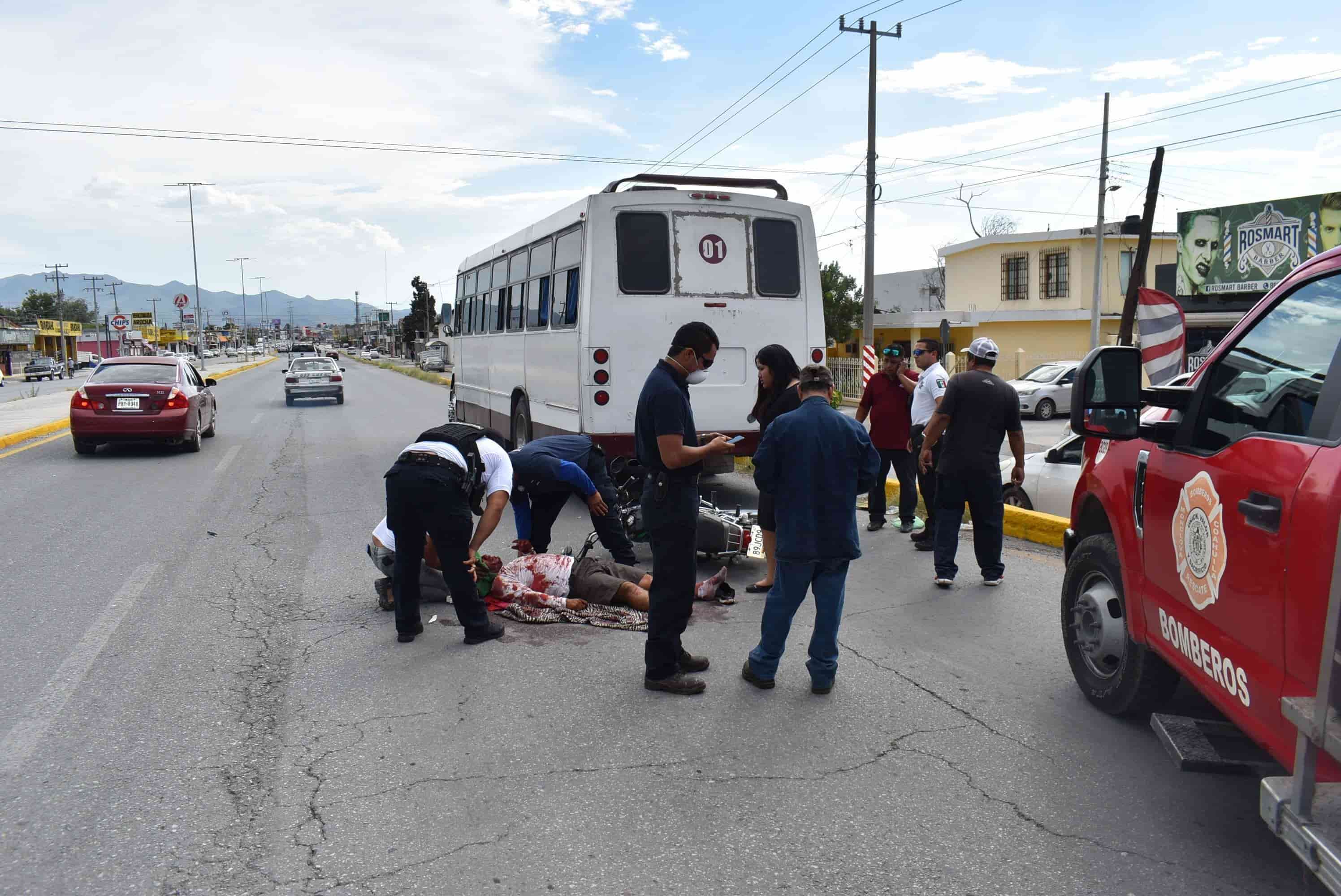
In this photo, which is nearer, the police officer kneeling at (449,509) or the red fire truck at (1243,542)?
the red fire truck at (1243,542)

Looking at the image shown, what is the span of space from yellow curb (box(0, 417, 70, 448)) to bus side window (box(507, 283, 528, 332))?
9.18 m

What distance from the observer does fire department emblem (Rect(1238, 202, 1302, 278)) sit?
25.4 m

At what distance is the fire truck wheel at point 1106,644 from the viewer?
4391 mm

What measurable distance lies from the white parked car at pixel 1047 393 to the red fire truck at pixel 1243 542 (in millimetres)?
22830

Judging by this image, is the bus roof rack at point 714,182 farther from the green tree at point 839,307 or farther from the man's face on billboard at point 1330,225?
the green tree at point 839,307

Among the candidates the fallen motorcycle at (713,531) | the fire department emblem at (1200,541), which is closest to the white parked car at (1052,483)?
the fallen motorcycle at (713,531)

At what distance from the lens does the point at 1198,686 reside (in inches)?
142

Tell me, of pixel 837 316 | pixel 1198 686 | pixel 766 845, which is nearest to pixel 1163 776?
pixel 1198 686

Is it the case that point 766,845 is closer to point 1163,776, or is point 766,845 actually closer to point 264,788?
point 1163,776

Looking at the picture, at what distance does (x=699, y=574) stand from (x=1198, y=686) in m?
4.50

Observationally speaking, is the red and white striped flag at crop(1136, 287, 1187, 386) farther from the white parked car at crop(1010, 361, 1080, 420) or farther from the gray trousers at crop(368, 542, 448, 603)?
the white parked car at crop(1010, 361, 1080, 420)

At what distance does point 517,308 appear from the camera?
13.4 meters

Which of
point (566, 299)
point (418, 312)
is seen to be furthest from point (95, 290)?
point (566, 299)

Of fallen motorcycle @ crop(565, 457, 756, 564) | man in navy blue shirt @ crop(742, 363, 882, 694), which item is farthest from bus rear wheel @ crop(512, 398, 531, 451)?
man in navy blue shirt @ crop(742, 363, 882, 694)
